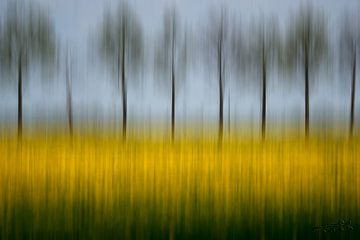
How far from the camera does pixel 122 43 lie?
8383 mm

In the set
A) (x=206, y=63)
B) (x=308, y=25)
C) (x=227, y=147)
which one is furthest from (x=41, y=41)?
(x=308, y=25)

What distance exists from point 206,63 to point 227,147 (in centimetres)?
188

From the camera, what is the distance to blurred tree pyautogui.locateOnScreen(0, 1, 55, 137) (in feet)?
21.2

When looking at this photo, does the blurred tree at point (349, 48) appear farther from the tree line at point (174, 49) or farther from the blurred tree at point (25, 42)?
the blurred tree at point (25, 42)

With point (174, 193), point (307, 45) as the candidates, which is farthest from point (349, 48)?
point (174, 193)

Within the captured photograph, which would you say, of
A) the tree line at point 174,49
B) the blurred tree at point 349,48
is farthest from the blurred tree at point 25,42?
the blurred tree at point 349,48

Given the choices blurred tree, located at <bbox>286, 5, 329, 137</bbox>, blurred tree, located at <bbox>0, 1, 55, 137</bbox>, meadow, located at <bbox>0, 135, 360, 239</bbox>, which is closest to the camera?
meadow, located at <bbox>0, 135, 360, 239</bbox>

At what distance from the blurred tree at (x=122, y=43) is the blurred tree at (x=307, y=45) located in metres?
2.64

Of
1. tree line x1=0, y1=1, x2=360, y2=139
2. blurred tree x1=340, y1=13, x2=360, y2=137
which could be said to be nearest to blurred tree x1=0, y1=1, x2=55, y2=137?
tree line x1=0, y1=1, x2=360, y2=139

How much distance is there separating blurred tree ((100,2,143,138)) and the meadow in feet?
6.45

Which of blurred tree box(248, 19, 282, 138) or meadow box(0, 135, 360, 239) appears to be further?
blurred tree box(248, 19, 282, 138)

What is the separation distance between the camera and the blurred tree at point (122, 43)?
721 centimetres

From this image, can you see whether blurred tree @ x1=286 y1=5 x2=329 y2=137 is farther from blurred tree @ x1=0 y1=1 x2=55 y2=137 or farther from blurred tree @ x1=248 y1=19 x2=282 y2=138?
blurred tree @ x1=0 y1=1 x2=55 y2=137

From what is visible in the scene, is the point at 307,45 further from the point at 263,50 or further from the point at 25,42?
A: the point at 25,42
